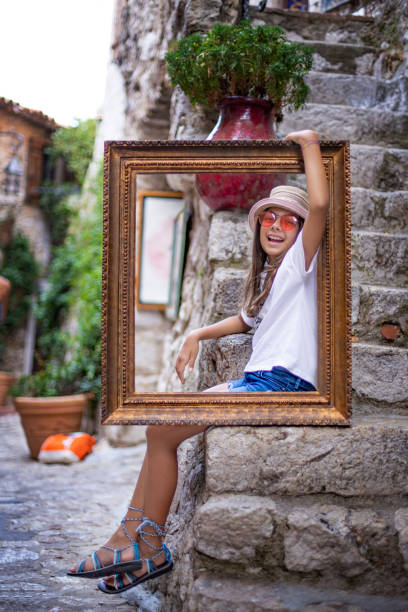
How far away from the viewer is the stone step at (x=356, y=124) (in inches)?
119

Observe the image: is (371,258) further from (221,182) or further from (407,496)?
(407,496)

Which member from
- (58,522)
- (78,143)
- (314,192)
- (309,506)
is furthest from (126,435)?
(78,143)

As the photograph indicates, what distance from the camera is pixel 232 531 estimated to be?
5.12 ft

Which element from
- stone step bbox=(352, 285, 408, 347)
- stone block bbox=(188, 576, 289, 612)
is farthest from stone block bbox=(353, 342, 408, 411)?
stone block bbox=(188, 576, 289, 612)

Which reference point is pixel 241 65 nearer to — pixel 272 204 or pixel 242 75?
pixel 242 75

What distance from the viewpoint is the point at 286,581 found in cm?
157

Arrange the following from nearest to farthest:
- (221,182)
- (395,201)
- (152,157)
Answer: (152,157) → (221,182) → (395,201)

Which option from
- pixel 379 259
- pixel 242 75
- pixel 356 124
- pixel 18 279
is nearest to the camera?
pixel 379 259

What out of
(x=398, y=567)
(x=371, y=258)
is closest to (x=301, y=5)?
(x=371, y=258)

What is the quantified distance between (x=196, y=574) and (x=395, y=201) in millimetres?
1738

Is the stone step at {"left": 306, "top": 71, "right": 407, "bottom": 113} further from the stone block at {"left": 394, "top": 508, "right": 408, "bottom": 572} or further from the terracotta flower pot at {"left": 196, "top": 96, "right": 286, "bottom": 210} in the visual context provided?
the stone block at {"left": 394, "top": 508, "right": 408, "bottom": 572}

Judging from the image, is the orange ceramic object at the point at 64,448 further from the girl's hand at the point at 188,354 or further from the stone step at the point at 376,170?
the stone step at the point at 376,170

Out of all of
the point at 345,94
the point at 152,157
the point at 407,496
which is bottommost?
the point at 407,496

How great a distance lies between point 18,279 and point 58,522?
8.11 meters
